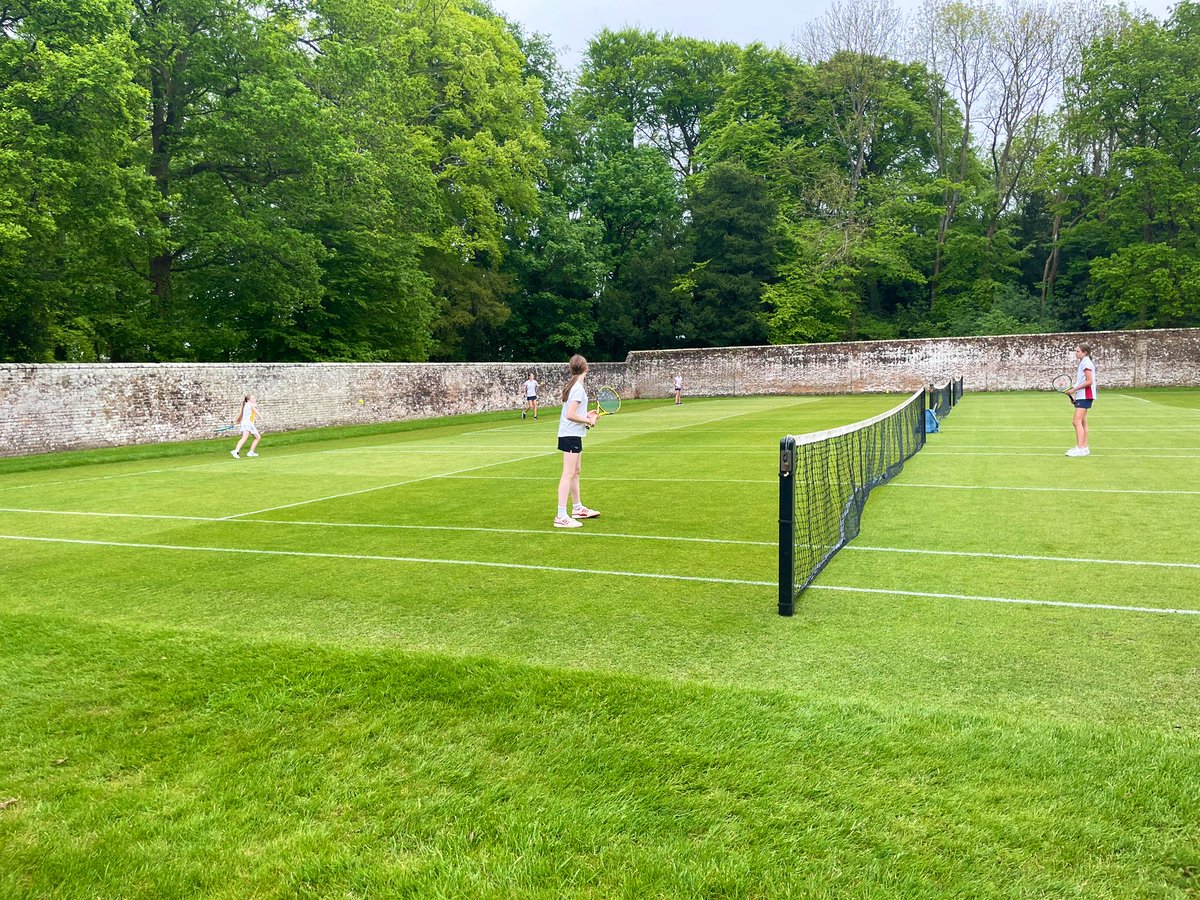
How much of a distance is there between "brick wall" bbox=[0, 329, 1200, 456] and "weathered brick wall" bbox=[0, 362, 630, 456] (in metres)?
0.03

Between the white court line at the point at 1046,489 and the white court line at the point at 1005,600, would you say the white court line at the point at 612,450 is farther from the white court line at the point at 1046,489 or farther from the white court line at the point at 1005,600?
the white court line at the point at 1005,600

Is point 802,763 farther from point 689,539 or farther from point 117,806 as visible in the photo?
point 689,539

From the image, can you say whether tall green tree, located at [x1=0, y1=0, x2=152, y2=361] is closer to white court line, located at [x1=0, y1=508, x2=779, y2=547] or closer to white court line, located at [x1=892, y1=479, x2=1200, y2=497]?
white court line, located at [x1=0, y1=508, x2=779, y2=547]

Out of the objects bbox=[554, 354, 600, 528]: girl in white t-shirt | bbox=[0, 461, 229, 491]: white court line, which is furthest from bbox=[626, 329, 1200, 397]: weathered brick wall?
bbox=[554, 354, 600, 528]: girl in white t-shirt

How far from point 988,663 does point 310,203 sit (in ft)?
111

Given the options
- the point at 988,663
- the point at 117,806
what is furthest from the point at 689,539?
the point at 117,806

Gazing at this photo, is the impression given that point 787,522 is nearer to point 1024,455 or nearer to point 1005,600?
point 1005,600

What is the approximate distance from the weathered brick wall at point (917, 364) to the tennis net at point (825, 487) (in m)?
28.7

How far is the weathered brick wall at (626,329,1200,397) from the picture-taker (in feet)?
134

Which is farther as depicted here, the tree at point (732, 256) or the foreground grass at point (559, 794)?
the tree at point (732, 256)

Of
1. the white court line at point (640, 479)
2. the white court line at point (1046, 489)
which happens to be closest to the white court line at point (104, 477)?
the white court line at point (640, 479)

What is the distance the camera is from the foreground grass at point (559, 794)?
3123mm

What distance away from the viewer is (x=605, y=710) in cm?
457

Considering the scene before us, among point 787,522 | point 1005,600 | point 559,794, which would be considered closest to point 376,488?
point 787,522
